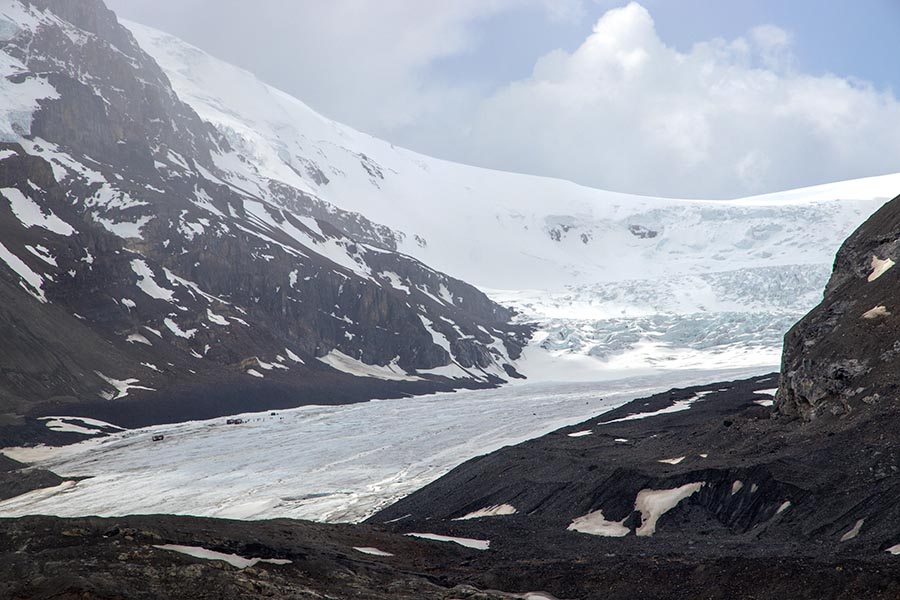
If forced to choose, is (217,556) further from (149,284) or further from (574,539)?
(149,284)

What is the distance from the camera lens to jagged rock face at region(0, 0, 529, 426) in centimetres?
9088

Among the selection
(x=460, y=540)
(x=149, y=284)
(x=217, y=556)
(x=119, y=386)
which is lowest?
(x=460, y=540)

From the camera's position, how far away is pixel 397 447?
209 ft

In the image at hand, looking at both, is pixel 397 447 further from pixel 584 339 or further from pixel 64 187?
pixel 584 339

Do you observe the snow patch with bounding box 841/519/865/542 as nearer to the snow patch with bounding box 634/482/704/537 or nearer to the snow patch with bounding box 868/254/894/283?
the snow patch with bounding box 634/482/704/537

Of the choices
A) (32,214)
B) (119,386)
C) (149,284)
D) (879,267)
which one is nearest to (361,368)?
(149,284)

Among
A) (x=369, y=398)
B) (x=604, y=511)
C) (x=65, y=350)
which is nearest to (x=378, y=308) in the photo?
(x=369, y=398)

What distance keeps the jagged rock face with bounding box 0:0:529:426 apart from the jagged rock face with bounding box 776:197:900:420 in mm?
60231

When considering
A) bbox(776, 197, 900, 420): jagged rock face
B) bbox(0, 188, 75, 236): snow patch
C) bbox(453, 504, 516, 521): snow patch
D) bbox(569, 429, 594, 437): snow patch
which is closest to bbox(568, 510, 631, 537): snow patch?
bbox(453, 504, 516, 521): snow patch

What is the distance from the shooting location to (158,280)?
115688mm

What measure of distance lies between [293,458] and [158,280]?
63.2 metres

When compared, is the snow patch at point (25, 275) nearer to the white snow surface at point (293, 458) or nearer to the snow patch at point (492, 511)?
the white snow surface at point (293, 458)

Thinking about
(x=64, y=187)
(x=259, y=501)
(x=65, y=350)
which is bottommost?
(x=259, y=501)

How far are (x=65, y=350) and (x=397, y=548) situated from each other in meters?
72.5
